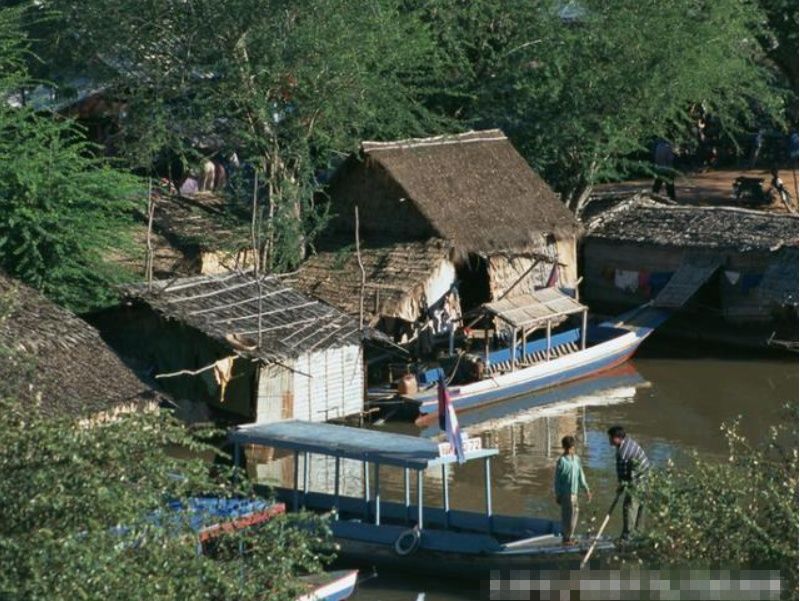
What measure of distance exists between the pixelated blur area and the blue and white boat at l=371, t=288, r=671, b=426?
43.1 ft

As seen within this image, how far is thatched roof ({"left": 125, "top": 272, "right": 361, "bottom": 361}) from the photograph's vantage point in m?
20.5

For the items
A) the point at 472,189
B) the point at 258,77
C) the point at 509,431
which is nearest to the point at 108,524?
the point at 509,431

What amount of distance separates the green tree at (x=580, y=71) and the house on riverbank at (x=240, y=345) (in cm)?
811

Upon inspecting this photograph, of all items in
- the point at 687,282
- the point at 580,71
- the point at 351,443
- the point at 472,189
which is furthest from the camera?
the point at 580,71

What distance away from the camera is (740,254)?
27.0 metres

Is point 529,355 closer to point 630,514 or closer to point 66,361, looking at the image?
point 66,361

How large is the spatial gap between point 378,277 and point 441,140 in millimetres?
3076

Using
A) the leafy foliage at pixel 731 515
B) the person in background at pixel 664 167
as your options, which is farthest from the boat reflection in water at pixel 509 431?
the leafy foliage at pixel 731 515

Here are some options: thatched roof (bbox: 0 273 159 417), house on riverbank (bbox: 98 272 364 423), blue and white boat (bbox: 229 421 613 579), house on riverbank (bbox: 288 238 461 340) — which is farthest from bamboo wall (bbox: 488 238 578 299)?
blue and white boat (bbox: 229 421 613 579)

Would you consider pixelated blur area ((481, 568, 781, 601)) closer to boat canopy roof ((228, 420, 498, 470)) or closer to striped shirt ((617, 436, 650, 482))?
striped shirt ((617, 436, 650, 482))

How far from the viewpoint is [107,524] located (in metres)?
10.9

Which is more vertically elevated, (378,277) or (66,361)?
(378,277)

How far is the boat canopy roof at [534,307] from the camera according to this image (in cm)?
2423

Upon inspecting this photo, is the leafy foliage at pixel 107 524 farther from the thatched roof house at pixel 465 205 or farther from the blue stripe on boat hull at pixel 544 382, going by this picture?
the thatched roof house at pixel 465 205
